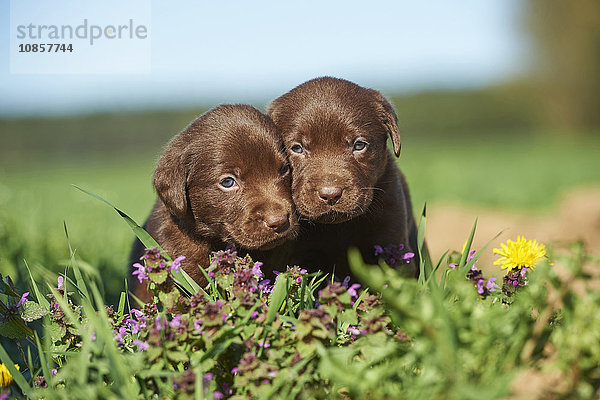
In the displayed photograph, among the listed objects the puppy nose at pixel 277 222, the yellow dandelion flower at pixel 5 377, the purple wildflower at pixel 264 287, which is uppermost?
the puppy nose at pixel 277 222

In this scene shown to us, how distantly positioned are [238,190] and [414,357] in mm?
1593

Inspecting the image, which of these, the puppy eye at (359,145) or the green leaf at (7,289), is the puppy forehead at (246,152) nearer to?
the puppy eye at (359,145)

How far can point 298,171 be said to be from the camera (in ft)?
10.2

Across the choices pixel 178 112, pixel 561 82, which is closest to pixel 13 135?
pixel 178 112

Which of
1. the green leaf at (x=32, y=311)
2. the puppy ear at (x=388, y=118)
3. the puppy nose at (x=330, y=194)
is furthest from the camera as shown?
the puppy ear at (x=388, y=118)

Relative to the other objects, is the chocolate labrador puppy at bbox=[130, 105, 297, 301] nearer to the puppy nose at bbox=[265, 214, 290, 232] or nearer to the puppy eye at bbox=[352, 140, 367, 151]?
the puppy nose at bbox=[265, 214, 290, 232]

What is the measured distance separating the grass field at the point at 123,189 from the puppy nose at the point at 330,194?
1.06 metres

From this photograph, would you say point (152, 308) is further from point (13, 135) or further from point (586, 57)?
point (586, 57)

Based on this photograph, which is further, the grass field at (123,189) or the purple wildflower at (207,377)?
the grass field at (123,189)

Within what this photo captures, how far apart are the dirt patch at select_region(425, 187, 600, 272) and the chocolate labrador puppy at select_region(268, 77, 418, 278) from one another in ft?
10.0

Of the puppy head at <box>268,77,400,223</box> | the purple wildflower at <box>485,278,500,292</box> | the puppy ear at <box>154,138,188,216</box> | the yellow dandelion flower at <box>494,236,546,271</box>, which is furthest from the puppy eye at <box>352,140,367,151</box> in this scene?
the purple wildflower at <box>485,278,500,292</box>

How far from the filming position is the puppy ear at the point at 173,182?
9.52ft

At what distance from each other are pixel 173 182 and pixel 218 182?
0.22 meters

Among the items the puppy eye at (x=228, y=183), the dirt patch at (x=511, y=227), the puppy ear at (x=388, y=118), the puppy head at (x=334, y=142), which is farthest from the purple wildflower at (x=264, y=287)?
the dirt patch at (x=511, y=227)
